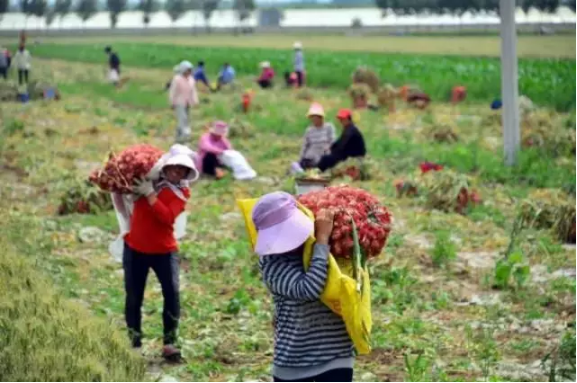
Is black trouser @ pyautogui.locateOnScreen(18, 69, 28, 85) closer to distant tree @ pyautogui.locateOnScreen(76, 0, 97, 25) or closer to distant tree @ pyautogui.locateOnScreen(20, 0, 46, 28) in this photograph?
distant tree @ pyautogui.locateOnScreen(20, 0, 46, 28)

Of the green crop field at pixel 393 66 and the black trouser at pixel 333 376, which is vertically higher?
the black trouser at pixel 333 376

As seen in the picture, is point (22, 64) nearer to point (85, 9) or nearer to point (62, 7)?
point (62, 7)

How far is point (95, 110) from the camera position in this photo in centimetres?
3089

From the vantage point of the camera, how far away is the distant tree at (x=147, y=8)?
82463mm

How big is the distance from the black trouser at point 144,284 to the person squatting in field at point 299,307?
8.63 ft

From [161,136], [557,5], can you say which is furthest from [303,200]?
[557,5]

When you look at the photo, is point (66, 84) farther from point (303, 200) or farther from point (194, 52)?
point (303, 200)

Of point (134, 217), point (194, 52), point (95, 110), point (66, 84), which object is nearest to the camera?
point (134, 217)

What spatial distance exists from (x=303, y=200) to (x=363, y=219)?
1.25ft

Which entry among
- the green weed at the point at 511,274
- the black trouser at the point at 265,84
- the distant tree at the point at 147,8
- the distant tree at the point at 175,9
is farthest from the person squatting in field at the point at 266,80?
the distant tree at the point at 175,9

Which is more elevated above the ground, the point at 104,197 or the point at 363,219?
the point at 363,219

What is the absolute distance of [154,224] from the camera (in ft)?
28.6

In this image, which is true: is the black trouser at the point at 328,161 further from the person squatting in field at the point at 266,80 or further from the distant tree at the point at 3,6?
the person squatting in field at the point at 266,80

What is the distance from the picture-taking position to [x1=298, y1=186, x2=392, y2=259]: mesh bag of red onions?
6.23m
